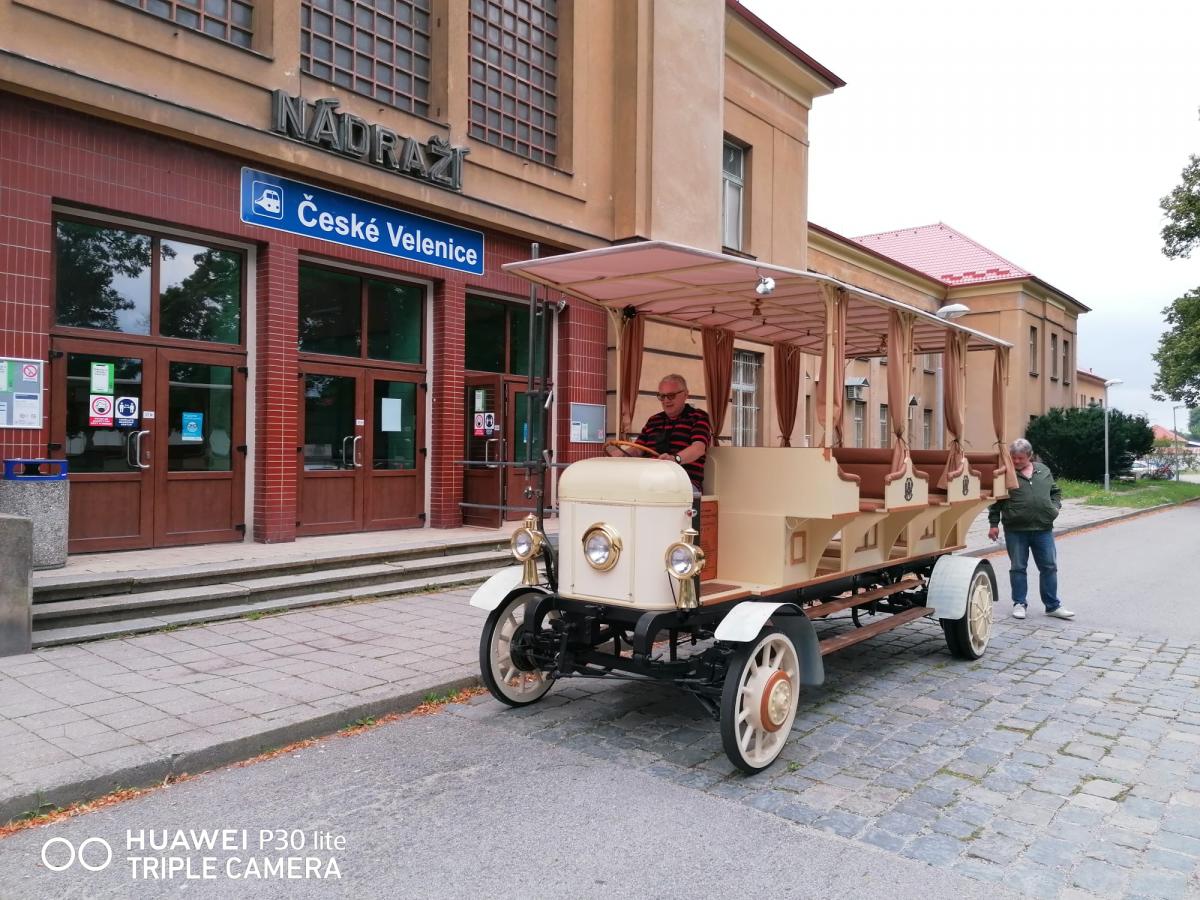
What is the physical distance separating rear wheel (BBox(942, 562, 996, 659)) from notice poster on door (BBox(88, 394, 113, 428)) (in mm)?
8164

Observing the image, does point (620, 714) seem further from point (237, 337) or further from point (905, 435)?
point (237, 337)

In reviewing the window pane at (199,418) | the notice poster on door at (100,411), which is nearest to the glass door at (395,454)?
the window pane at (199,418)

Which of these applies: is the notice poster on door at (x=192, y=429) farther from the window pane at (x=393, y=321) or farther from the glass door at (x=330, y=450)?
the window pane at (x=393, y=321)

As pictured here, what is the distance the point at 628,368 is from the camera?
6.32 m

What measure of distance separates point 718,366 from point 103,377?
622 cm

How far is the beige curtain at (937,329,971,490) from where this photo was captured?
7242 millimetres

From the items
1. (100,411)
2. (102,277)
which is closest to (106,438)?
(100,411)

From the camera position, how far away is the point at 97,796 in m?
4.12

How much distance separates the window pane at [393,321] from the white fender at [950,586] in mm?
7469

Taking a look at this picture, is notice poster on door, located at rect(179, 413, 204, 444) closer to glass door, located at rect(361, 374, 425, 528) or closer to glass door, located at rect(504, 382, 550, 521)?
glass door, located at rect(361, 374, 425, 528)

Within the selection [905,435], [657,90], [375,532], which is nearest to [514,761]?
[905,435]

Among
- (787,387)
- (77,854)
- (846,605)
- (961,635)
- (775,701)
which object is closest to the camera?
(77,854)

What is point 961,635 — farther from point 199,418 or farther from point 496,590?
point 199,418

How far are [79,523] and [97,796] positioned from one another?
5197 mm
